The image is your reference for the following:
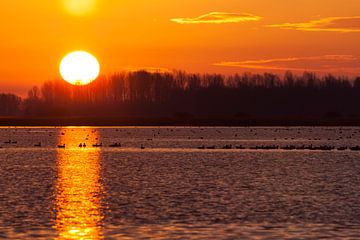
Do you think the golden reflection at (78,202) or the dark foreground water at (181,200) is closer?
the dark foreground water at (181,200)

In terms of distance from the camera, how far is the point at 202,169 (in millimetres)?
59250

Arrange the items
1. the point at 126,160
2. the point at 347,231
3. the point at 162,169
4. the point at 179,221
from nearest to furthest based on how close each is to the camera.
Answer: the point at 347,231 < the point at 179,221 < the point at 162,169 < the point at 126,160

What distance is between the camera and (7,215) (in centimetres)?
3177

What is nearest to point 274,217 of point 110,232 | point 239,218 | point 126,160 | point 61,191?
point 239,218

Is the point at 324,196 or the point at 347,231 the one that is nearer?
the point at 347,231

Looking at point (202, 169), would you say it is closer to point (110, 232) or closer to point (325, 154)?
point (325, 154)

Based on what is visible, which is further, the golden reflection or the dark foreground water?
the golden reflection

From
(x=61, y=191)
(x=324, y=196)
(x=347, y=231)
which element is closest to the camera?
(x=347, y=231)

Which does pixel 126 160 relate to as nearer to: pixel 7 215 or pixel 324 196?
pixel 324 196

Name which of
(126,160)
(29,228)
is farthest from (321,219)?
(126,160)

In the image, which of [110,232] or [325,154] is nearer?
[110,232]

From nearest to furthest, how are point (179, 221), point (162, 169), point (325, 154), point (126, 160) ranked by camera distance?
1. point (179, 221)
2. point (162, 169)
3. point (126, 160)
4. point (325, 154)

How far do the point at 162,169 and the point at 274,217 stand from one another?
91.7 ft

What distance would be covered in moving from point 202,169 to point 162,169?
310 centimetres
